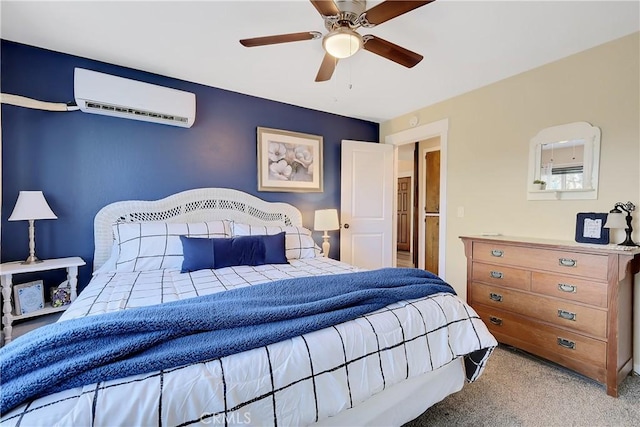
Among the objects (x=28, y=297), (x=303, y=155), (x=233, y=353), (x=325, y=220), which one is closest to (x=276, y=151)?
(x=303, y=155)

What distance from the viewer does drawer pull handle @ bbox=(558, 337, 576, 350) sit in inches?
78.4

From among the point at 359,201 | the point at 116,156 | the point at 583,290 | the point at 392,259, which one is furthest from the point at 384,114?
the point at 116,156

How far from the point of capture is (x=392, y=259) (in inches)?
157

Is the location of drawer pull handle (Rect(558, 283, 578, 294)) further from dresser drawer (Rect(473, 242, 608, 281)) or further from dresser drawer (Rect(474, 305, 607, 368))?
dresser drawer (Rect(474, 305, 607, 368))

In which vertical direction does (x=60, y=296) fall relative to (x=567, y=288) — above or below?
below

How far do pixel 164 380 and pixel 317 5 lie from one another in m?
1.71

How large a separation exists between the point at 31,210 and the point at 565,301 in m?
3.82

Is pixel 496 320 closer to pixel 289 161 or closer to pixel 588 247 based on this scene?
pixel 588 247

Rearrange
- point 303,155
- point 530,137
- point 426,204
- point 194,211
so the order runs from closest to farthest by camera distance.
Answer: point 530,137
point 194,211
point 303,155
point 426,204

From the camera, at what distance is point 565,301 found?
2.04m

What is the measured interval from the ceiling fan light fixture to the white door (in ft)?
6.24

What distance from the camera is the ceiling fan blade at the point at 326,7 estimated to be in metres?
1.43

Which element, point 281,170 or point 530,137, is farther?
point 281,170

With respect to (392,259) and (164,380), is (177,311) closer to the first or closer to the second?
(164,380)
